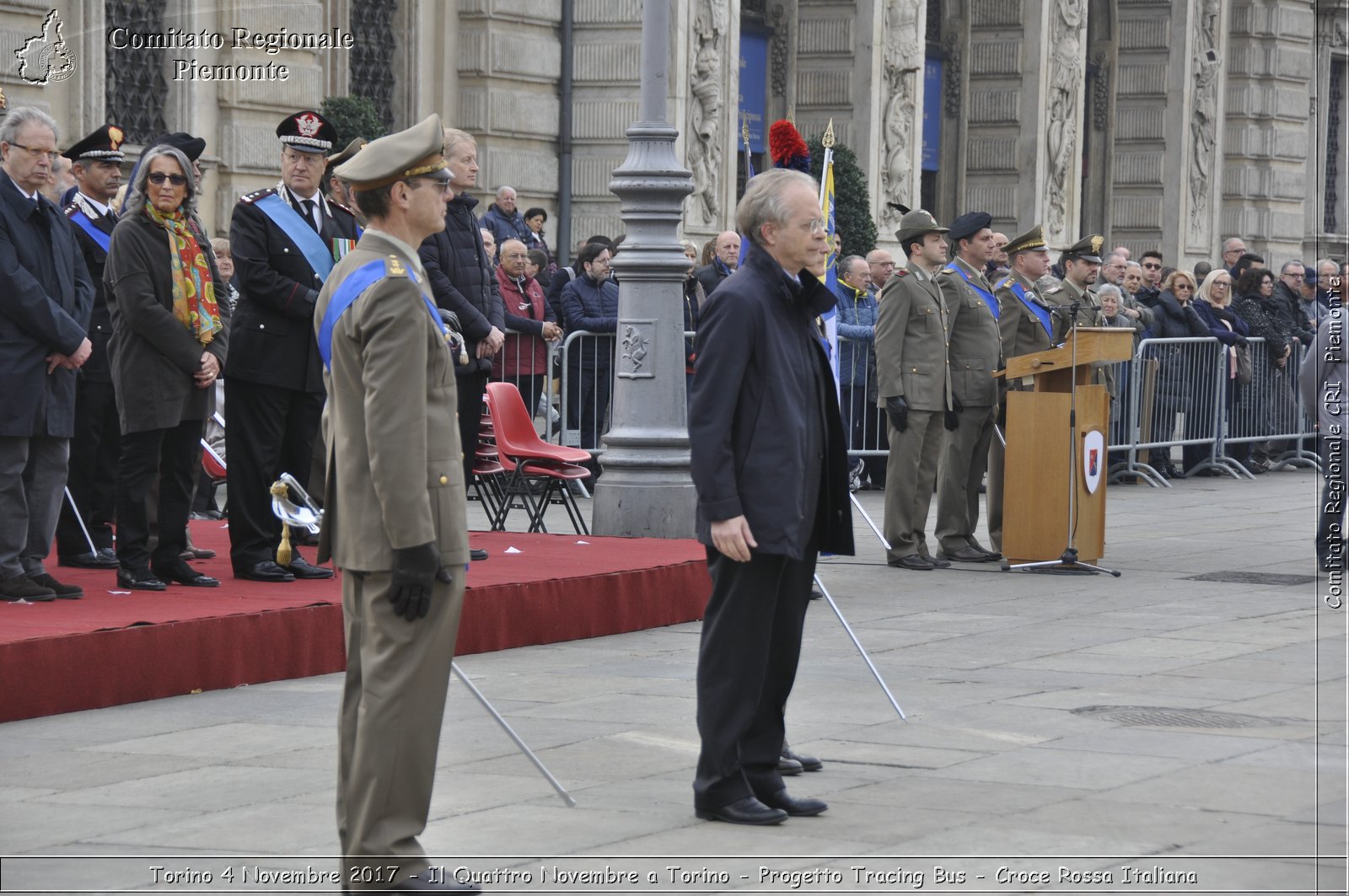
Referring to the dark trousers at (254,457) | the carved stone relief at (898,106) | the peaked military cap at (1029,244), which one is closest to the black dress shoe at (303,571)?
the dark trousers at (254,457)

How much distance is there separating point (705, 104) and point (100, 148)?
495 inches

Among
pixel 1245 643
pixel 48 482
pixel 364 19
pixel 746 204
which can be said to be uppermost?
pixel 364 19

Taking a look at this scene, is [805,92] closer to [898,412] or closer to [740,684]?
[898,412]

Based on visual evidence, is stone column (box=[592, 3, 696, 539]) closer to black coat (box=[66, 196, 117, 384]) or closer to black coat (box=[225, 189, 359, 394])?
black coat (box=[225, 189, 359, 394])

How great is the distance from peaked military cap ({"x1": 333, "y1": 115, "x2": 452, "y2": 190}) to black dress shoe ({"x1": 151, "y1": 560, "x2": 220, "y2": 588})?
4.20 meters

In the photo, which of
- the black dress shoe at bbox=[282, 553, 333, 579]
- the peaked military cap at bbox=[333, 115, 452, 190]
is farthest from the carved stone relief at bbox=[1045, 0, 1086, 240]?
the peaked military cap at bbox=[333, 115, 452, 190]

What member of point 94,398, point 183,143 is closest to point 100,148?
point 183,143

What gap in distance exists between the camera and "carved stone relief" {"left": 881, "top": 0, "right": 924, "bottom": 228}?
86.5 ft

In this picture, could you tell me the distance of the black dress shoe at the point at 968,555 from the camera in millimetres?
13398

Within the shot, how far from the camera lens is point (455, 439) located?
557 centimetres

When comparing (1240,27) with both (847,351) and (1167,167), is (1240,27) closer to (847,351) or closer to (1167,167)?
(1167,167)

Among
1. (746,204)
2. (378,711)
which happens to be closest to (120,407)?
(746,204)

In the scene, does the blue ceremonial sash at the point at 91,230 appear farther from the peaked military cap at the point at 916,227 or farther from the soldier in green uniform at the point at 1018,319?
the soldier in green uniform at the point at 1018,319

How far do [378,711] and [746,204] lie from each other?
2126 mm
